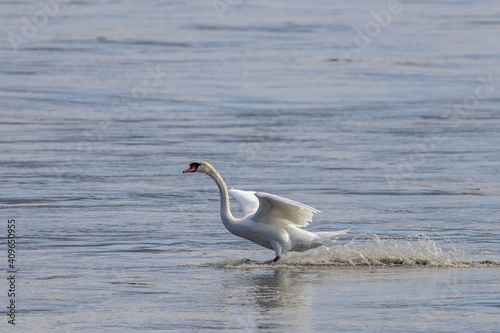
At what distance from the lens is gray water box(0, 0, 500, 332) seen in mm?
8102

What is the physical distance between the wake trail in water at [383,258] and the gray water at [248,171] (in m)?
0.02

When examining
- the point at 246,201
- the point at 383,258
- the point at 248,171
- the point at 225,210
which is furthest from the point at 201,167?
the point at 248,171

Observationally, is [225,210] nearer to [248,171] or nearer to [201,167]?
[201,167]

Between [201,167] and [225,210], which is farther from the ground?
[201,167]

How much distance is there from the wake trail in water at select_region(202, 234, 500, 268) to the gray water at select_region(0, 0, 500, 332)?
0.07 ft

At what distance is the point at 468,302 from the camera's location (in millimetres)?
7988

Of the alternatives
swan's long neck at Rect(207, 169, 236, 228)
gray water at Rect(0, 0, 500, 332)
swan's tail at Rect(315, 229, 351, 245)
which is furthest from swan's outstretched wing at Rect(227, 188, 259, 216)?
swan's tail at Rect(315, 229, 351, 245)

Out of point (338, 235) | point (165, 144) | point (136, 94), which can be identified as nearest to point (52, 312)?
point (338, 235)

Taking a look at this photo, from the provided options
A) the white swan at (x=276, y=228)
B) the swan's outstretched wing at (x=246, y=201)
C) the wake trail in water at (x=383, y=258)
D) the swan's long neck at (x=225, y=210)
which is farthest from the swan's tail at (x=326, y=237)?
the swan's outstretched wing at (x=246, y=201)

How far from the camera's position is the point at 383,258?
989cm

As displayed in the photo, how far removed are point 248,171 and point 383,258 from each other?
4.82m

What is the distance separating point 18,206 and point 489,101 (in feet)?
36.0

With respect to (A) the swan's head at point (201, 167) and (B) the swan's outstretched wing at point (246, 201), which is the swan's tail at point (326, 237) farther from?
(A) the swan's head at point (201, 167)

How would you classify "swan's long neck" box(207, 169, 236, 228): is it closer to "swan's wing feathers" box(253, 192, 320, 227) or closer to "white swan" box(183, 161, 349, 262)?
"white swan" box(183, 161, 349, 262)
